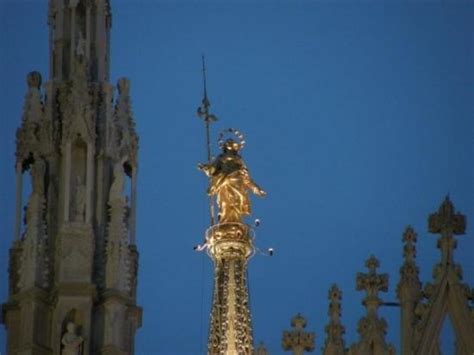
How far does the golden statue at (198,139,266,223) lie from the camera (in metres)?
37.3

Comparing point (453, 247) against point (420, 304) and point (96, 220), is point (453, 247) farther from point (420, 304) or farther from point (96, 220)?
point (96, 220)

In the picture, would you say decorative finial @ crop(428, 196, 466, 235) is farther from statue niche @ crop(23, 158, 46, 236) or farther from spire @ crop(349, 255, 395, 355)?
statue niche @ crop(23, 158, 46, 236)

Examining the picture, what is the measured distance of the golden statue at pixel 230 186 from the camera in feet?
123

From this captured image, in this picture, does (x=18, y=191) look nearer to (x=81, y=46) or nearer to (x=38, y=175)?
(x=38, y=175)

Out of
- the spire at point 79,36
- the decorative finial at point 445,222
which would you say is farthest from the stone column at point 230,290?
the spire at point 79,36

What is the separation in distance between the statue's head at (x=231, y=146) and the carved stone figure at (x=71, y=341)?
263 centimetres

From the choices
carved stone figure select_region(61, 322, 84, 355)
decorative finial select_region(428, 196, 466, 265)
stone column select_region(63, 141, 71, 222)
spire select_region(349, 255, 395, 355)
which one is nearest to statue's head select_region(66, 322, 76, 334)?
carved stone figure select_region(61, 322, 84, 355)

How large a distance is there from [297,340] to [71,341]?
2.66 meters

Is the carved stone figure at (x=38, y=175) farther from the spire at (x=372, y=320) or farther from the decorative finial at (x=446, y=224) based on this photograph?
the decorative finial at (x=446, y=224)

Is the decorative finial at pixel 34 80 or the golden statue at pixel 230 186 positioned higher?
the decorative finial at pixel 34 80

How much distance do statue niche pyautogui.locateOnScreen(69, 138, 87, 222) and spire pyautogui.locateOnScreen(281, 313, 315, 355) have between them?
325 cm

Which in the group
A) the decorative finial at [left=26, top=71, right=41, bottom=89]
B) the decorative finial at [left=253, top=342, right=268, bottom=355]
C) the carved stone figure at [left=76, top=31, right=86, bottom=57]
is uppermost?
the carved stone figure at [left=76, top=31, right=86, bottom=57]

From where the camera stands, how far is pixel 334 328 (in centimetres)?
3575

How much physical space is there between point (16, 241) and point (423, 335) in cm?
503
